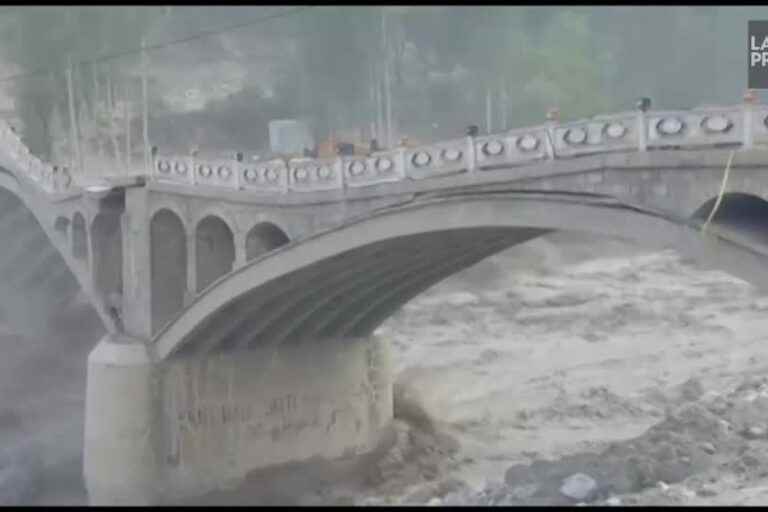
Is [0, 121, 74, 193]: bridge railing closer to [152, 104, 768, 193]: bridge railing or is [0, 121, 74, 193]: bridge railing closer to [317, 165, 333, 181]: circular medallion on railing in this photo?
[152, 104, 768, 193]: bridge railing

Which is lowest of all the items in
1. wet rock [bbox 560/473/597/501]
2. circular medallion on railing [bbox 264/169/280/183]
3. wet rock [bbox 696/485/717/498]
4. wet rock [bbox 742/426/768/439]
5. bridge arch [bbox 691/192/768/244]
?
wet rock [bbox 742/426/768/439]

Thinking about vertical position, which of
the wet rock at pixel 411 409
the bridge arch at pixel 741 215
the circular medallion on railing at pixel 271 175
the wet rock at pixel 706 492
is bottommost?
the wet rock at pixel 411 409

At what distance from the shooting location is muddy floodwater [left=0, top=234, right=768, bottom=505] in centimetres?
2417

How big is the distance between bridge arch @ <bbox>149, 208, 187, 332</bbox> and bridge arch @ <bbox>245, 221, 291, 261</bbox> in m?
2.31

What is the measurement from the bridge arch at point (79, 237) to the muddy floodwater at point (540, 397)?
4.56m

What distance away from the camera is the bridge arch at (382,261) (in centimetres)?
1634

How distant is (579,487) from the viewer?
22172 mm

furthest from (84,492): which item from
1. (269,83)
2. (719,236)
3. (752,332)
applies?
(269,83)

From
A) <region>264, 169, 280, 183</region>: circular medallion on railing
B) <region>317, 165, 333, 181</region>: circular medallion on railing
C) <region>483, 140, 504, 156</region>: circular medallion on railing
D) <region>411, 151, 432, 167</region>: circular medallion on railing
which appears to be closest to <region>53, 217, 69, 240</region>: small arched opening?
<region>264, 169, 280, 183</region>: circular medallion on railing

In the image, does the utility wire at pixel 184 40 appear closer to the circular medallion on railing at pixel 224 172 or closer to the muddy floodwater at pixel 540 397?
the muddy floodwater at pixel 540 397

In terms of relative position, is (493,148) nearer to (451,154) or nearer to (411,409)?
(451,154)

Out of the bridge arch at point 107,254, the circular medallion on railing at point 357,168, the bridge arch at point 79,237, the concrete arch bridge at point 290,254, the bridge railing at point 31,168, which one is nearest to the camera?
the concrete arch bridge at point 290,254

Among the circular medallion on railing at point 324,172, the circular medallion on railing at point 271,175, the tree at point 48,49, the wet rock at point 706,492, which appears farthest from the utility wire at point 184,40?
the wet rock at point 706,492

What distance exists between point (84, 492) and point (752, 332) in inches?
964
